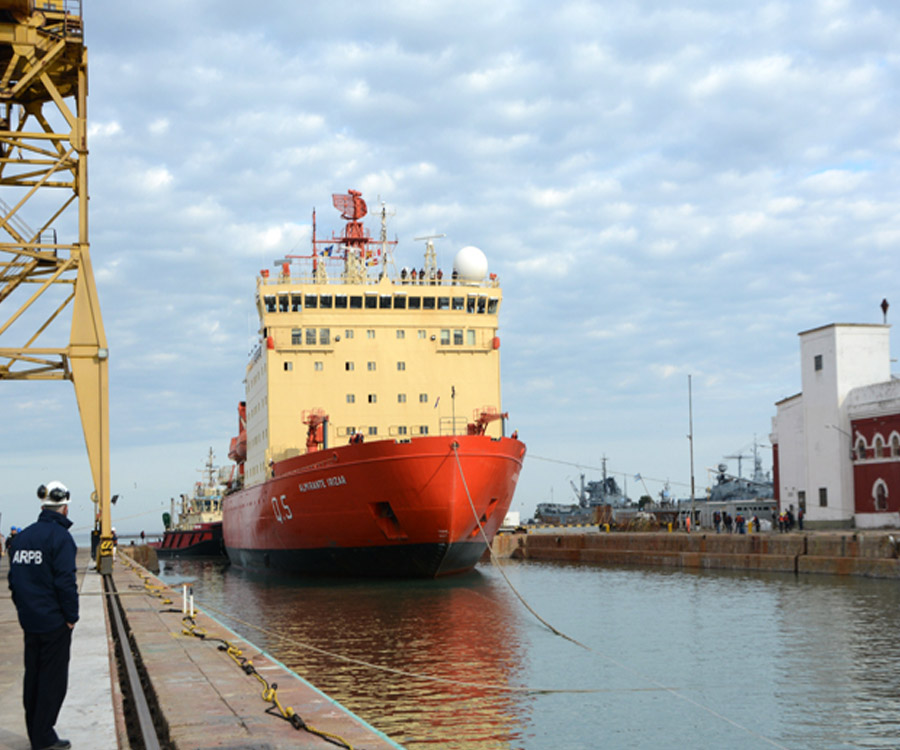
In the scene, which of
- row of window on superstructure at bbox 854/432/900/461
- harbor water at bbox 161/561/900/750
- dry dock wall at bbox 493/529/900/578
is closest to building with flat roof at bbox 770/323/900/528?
row of window on superstructure at bbox 854/432/900/461

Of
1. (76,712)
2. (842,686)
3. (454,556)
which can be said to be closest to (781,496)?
(454,556)

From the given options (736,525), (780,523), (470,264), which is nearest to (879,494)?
(780,523)

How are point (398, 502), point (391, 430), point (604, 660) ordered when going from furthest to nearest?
point (391, 430)
point (398, 502)
point (604, 660)

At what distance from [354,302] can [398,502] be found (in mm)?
10791

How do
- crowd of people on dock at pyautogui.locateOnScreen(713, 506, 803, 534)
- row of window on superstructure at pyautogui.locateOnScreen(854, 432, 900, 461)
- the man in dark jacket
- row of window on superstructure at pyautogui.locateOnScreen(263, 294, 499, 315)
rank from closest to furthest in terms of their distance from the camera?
the man in dark jacket, row of window on superstructure at pyautogui.locateOnScreen(263, 294, 499, 315), row of window on superstructure at pyautogui.locateOnScreen(854, 432, 900, 461), crowd of people on dock at pyautogui.locateOnScreen(713, 506, 803, 534)

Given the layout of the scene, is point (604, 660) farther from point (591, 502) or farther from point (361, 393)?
point (591, 502)

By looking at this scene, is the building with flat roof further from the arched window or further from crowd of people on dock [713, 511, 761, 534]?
crowd of people on dock [713, 511, 761, 534]

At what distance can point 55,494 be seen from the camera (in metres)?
7.16

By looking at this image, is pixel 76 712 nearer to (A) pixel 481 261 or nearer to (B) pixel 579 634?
(B) pixel 579 634

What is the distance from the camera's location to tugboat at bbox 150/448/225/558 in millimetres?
61500

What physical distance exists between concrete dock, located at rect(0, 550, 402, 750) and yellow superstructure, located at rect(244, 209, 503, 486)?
21.7 meters

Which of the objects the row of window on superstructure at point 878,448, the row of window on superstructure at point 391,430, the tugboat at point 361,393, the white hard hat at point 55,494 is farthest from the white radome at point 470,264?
the white hard hat at point 55,494

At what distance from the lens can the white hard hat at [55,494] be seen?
716cm

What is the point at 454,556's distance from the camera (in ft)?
94.7
